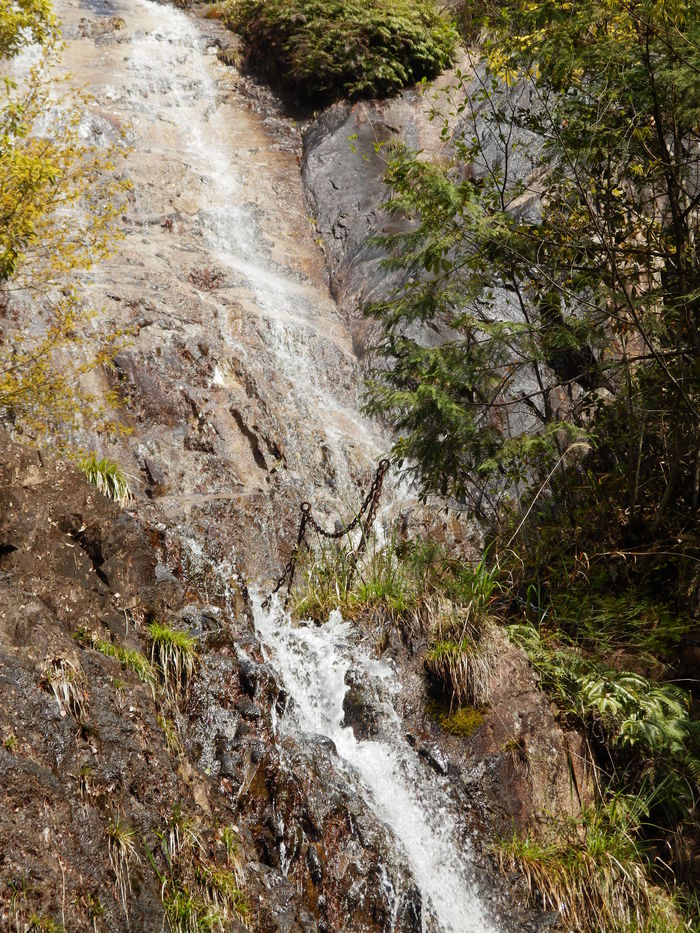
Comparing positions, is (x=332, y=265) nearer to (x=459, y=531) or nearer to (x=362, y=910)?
(x=459, y=531)

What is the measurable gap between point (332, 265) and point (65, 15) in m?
10.6

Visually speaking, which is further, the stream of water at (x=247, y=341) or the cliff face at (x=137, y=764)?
the stream of water at (x=247, y=341)

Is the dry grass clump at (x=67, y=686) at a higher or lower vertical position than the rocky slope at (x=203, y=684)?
higher

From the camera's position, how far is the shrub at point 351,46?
51.8ft

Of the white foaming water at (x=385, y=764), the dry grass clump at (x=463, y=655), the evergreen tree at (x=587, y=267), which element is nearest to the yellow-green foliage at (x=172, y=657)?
the white foaming water at (x=385, y=764)

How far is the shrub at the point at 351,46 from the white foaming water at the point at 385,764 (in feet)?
43.2

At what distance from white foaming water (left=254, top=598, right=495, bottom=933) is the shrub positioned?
1317 cm

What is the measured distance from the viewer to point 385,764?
5.43 m

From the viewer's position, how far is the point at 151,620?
5.26 m

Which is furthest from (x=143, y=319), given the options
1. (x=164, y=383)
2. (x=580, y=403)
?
(x=580, y=403)

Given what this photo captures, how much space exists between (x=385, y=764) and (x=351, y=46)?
1508 centimetres

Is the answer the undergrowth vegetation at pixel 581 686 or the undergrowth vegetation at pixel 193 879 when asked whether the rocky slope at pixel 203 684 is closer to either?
the undergrowth vegetation at pixel 193 879

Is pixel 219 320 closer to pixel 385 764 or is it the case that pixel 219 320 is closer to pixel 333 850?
pixel 385 764

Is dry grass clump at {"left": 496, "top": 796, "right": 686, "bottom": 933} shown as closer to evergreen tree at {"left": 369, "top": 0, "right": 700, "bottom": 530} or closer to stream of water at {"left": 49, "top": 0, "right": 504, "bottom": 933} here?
stream of water at {"left": 49, "top": 0, "right": 504, "bottom": 933}
